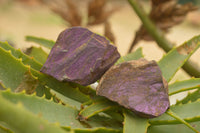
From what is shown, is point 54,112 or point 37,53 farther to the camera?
point 37,53

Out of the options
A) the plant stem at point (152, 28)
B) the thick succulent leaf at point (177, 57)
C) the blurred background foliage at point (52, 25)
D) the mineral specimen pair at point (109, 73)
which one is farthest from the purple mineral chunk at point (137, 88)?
the blurred background foliage at point (52, 25)

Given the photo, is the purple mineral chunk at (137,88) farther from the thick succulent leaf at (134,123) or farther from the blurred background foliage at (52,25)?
the blurred background foliage at (52,25)

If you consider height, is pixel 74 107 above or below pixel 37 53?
below

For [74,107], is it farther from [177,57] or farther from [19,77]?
[177,57]

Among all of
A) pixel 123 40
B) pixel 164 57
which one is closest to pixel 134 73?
pixel 164 57

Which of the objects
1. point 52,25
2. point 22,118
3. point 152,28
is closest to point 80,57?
point 22,118

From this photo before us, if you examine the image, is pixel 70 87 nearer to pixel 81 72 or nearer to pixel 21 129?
pixel 81 72

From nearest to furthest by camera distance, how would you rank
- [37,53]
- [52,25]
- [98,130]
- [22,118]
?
[22,118], [98,130], [37,53], [52,25]

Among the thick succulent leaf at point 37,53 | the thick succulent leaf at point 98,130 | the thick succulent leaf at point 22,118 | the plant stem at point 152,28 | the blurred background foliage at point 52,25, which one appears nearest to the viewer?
the thick succulent leaf at point 22,118
